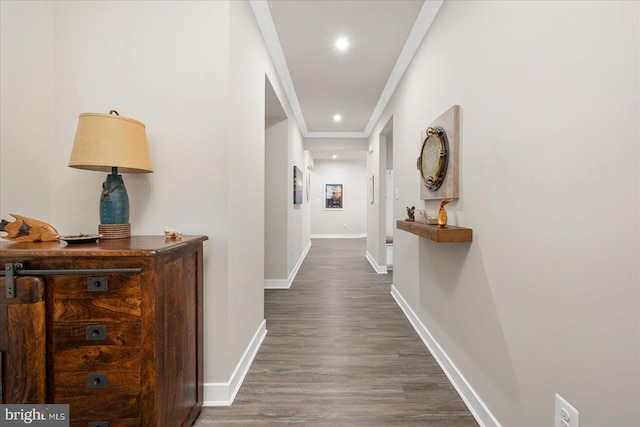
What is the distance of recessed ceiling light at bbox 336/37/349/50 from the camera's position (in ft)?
8.41

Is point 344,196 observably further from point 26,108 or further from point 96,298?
point 96,298

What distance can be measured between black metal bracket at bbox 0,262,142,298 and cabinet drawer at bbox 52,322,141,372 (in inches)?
8.1

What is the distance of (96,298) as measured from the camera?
1.11 m

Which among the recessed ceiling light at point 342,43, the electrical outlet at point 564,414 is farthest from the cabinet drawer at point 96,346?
the recessed ceiling light at point 342,43

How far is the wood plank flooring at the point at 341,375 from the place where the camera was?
1.54m

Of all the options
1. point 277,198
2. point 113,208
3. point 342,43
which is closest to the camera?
point 113,208

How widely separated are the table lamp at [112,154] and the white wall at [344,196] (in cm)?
831

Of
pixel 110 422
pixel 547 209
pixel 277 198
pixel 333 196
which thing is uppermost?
pixel 333 196

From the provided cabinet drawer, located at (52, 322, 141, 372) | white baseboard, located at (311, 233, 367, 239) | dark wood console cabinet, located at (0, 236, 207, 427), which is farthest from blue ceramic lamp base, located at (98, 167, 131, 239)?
white baseboard, located at (311, 233, 367, 239)

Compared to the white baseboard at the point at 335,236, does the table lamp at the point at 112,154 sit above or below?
above

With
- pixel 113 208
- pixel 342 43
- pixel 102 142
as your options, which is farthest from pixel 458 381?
pixel 342 43

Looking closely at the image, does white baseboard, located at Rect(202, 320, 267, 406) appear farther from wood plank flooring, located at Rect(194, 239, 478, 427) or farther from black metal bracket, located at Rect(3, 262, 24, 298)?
black metal bracket, located at Rect(3, 262, 24, 298)

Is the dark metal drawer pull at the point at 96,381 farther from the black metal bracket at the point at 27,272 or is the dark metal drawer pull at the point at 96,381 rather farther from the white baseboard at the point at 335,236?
the white baseboard at the point at 335,236

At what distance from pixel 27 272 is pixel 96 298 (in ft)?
0.83
